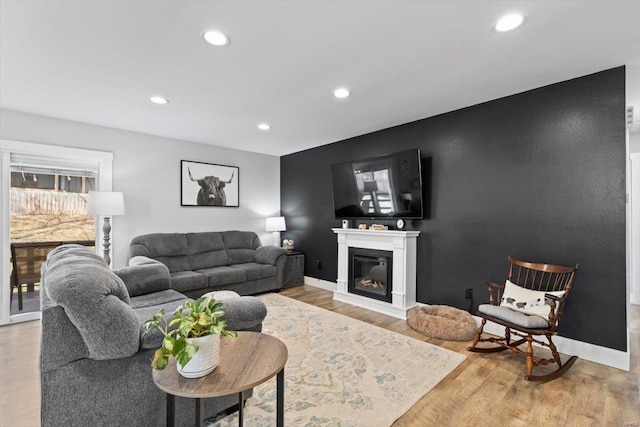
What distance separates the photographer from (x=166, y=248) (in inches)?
171

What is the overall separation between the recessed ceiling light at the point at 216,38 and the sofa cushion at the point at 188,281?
290 cm

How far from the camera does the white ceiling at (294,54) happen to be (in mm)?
1808

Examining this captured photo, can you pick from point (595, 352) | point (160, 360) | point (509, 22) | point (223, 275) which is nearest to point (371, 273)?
point (223, 275)

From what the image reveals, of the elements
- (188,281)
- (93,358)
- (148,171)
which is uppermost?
(148,171)

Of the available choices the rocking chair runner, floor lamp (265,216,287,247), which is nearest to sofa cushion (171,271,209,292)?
floor lamp (265,216,287,247)

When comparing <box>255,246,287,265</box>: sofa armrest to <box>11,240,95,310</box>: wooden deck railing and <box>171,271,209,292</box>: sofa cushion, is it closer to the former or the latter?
<box>171,271,209,292</box>: sofa cushion

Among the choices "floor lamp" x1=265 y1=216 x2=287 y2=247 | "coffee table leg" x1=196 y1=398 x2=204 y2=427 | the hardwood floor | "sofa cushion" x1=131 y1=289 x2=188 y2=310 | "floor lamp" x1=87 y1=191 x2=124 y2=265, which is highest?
"floor lamp" x1=87 y1=191 x2=124 y2=265

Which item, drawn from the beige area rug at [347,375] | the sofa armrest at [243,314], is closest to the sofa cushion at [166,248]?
the beige area rug at [347,375]

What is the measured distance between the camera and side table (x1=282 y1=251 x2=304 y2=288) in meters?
5.11

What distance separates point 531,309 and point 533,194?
112 centimetres

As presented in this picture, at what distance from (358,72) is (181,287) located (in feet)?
10.8

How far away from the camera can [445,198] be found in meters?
3.63

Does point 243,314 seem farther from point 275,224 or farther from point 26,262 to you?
point 275,224

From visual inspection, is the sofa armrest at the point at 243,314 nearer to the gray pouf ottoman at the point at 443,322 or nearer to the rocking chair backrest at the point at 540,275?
the gray pouf ottoman at the point at 443,322
